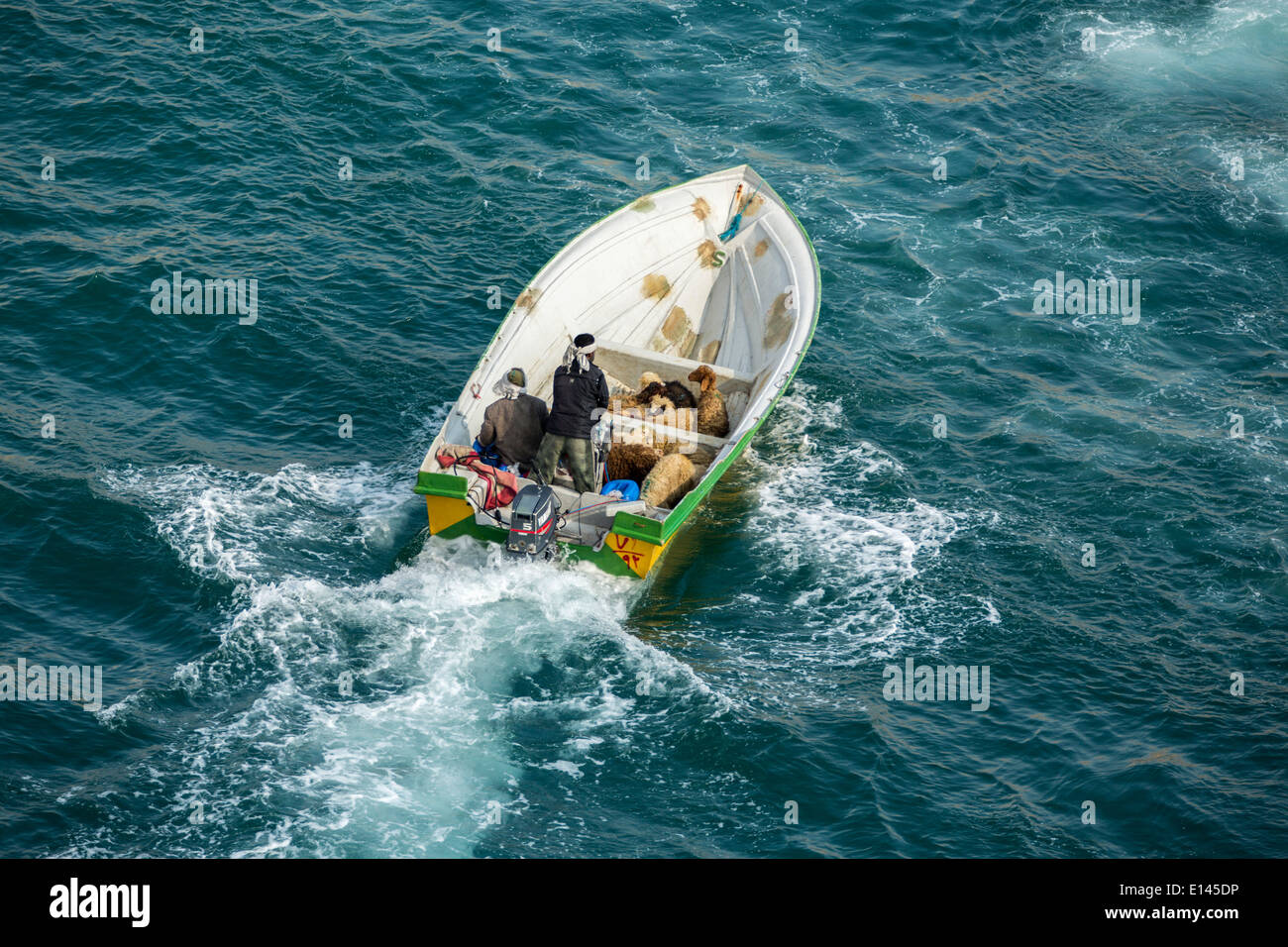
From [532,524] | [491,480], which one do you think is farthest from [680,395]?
[532,524]

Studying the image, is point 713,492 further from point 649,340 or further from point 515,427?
point 649,340

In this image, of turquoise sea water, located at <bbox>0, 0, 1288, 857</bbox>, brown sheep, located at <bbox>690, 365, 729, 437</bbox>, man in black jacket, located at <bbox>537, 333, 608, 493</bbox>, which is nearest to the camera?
turquoise sea water, located at <bbox>0, 0, 1288, 857</bbox>

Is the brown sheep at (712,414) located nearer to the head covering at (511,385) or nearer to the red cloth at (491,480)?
the head covering at (511,385)

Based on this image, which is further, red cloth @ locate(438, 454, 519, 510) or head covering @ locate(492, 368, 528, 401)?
head covering @ locate(492, 368, 528, 401)

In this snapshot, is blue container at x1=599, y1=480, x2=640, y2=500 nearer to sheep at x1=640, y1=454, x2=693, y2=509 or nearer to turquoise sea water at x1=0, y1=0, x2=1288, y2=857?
sheep at x1=640, y1=454, x2=693, y2=509

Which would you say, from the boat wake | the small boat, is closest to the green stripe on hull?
the small boat

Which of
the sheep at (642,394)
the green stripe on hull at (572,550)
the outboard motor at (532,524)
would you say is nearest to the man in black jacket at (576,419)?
the outboard motor at (532,524)

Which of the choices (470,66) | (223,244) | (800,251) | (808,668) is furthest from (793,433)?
(470,66)
